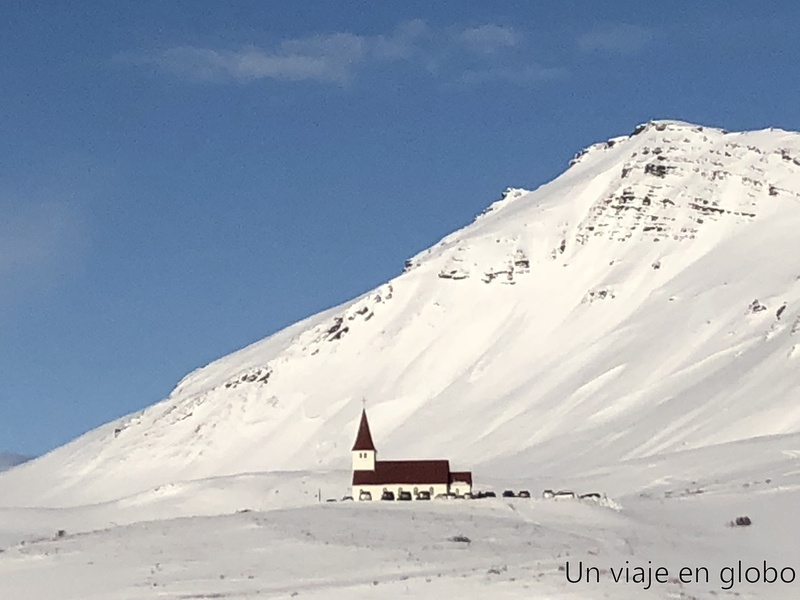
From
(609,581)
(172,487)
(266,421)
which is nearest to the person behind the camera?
(609,581)

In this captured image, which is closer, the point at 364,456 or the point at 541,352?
the point at 364,456

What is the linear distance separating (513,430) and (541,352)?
2499 centimetres

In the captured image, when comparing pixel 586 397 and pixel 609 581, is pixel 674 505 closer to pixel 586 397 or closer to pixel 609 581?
pixel 609 581

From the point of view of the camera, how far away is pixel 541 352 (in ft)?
528

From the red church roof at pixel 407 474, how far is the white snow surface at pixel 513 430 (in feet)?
33.7

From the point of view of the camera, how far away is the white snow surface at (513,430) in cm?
4134

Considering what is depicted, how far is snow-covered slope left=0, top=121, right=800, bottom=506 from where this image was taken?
131875 mm

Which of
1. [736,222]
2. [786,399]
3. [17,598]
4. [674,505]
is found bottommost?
[17,598]

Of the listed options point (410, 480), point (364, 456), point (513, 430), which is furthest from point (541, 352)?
point (410, 480)

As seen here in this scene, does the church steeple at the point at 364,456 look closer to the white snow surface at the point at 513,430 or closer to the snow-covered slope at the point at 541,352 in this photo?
the white snow surface at the point at 513,430

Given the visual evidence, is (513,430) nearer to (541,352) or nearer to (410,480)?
(541,352)

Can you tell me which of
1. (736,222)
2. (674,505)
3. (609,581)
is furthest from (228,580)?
(736,222)

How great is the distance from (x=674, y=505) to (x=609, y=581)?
75.8 feet

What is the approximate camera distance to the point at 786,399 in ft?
367
